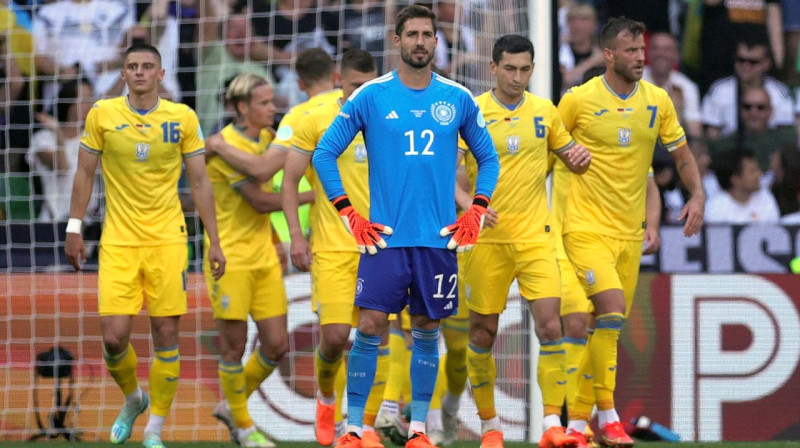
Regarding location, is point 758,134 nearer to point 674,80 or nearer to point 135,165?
point 674,80

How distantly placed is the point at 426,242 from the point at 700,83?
6717mm

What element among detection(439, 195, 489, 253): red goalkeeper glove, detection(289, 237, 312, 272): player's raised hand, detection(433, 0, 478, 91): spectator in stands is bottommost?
detection(289, 237, 312, 272): player's raised hand

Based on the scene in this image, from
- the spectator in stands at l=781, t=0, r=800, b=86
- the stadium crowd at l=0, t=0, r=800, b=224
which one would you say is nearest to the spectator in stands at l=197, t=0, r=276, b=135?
the stadium crowd at l=0, t=0, r=800, b=224

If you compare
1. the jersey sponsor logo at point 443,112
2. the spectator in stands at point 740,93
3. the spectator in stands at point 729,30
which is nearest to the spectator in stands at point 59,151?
the jersey sponsor logo at point 443,112

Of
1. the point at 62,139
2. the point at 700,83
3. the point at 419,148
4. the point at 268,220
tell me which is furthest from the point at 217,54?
Answer: the point at 419,148

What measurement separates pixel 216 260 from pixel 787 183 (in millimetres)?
6143

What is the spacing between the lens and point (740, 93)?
1263cm

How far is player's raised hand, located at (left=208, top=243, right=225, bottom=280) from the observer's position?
8.41m

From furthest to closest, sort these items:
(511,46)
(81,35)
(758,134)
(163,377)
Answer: (758,134) < (81,35) < (163,377) < (511,46)

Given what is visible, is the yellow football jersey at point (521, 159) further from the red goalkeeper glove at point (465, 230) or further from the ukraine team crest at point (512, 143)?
the red goalkeeper glove at point (465, 230)

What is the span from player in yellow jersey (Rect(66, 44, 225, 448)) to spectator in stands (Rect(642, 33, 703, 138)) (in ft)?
18.7

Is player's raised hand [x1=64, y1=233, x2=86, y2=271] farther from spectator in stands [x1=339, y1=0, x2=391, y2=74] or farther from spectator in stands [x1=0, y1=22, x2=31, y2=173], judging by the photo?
spectator in stands [x1=339, y1=0, x2=391, y2=74]

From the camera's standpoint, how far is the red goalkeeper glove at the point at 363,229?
671 cm

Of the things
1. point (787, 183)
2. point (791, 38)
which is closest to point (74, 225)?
point (787, 183)
